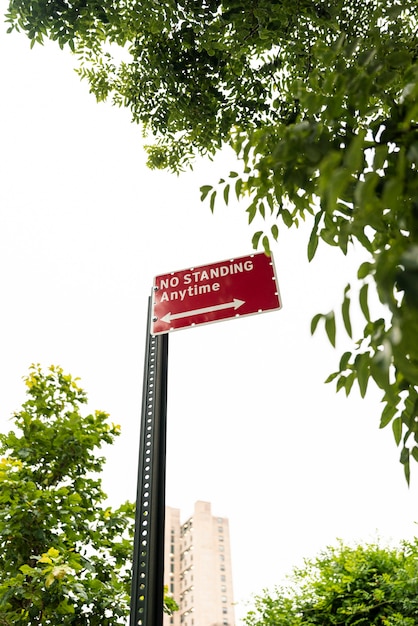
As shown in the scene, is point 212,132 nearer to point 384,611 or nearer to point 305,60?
point 305,60

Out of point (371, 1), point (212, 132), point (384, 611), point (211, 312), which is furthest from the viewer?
point (384, 611)

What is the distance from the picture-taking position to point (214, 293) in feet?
6.88

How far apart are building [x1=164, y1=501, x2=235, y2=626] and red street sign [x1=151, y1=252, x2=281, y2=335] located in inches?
3058

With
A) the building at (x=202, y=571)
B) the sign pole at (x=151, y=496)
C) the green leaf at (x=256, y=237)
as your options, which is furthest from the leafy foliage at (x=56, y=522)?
the building at (x=202, y=571)

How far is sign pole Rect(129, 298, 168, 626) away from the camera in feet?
4.41

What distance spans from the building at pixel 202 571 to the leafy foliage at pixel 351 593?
70.4 m

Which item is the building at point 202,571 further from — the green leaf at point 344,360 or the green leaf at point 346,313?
the green leaf at point 346,313

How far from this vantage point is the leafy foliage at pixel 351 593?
652 cm

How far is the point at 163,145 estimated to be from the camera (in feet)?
12.8

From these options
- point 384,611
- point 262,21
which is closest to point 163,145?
point 262,21

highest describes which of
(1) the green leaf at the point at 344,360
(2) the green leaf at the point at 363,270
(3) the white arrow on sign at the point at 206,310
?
(3) the white arrow on sign at the point at 206,310

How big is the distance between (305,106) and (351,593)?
→ 7799 mm

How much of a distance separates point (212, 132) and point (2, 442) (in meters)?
2.92

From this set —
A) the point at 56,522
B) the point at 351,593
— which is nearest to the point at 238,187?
the point at 56,522
